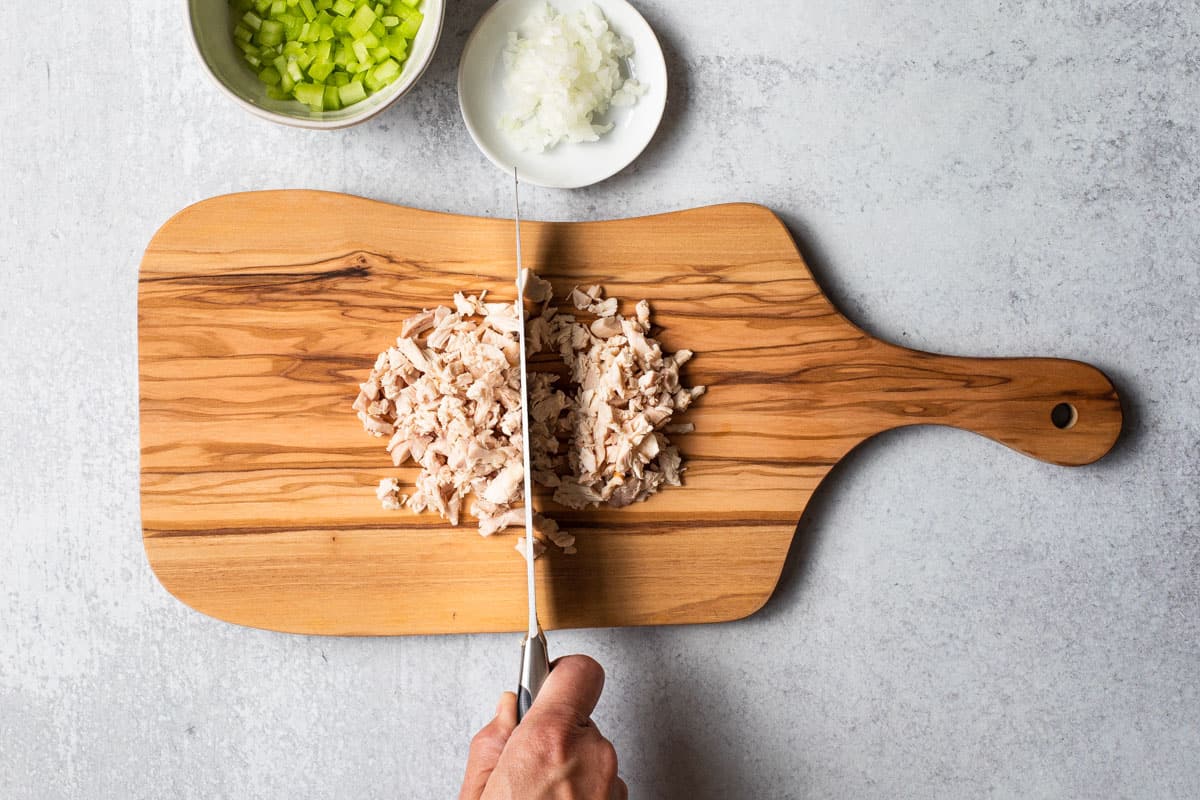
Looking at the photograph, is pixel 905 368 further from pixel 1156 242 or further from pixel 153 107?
pixel 153 107

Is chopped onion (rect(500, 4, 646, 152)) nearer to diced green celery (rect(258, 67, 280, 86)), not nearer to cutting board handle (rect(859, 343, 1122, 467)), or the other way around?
diced green celery (rect(258, 67, 280, 86))

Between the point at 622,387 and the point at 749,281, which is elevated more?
the point at 749,281

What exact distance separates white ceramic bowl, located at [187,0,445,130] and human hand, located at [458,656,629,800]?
3.68 ft

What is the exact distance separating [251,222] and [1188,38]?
209 cm

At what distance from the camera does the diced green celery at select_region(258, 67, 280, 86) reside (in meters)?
1.50

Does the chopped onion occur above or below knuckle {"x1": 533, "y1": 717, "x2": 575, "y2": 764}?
above

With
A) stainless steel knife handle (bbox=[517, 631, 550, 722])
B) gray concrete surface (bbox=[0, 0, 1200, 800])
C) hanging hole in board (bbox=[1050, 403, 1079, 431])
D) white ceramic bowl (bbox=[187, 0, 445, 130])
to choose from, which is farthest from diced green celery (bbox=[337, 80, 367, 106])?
hanging hole in board (bbox=[1050, 403, 1079, 431])

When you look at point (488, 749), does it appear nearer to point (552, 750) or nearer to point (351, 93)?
point (552, 750)

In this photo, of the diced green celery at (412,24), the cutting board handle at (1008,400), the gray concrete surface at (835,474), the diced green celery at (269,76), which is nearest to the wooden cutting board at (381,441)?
the cutting board handle at (1008,400)

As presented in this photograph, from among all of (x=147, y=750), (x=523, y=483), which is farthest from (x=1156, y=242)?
(x=147, y=750)

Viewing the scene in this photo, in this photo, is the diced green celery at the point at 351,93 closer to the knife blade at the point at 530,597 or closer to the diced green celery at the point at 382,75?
the diced green celery at the point at 382,75

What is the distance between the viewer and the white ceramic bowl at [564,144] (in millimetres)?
1543

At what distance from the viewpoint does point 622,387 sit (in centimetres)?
147

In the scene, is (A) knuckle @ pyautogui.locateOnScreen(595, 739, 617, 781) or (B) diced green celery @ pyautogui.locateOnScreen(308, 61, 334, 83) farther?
(B) diced green celery @ pyautogui.locateOnScreen(308, 61, 334, 83)
